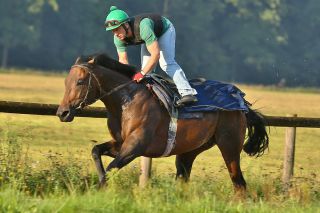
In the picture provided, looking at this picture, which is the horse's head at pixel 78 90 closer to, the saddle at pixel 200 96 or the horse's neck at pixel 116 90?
the horse's neck at pixel 116 90

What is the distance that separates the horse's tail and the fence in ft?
1.21

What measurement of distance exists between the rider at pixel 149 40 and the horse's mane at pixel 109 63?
141 mm

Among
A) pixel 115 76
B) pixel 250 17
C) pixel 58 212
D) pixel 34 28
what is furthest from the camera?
pixel 250 17

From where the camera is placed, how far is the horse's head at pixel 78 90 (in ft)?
29.1

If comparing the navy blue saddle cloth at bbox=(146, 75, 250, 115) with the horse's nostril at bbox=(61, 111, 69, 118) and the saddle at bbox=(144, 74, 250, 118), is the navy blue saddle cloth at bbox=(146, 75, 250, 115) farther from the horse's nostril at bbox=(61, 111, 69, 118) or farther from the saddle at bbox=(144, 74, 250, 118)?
the horse's nostril at bbox=(61, 111, 69, 118)

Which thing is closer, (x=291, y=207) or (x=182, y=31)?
(x=291, y=207)

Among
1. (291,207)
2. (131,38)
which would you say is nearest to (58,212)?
(291,207)

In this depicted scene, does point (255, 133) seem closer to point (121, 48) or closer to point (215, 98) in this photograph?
point (215, 98)

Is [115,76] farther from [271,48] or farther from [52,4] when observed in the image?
[271,48]

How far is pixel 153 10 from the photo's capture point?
282ft

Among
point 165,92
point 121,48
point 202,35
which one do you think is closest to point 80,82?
point 121,48

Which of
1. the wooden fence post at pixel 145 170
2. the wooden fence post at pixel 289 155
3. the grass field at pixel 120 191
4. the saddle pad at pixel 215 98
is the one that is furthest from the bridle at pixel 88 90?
the wooden fence post at pixel 289 155

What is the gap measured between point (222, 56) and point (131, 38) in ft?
260

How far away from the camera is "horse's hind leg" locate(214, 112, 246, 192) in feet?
33.2
